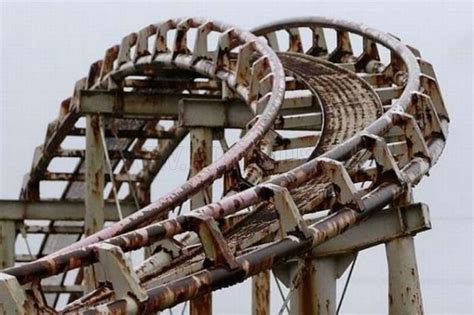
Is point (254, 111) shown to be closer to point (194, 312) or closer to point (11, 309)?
point (194, 312)

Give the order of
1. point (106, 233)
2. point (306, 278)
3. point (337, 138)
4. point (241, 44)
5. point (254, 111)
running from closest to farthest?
point (106, 233)
point (306, 278)
point (337, 138)
point (254, 111)
point (241, 44)

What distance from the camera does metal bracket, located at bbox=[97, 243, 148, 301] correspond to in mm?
7168

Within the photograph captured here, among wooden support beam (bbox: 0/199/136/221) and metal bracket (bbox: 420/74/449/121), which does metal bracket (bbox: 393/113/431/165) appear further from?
wooden support beam (bbox: 0/199/136/221)

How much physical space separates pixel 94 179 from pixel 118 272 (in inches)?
333

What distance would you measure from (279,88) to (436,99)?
1238 millimetres

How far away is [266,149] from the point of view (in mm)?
12430

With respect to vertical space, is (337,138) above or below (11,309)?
above

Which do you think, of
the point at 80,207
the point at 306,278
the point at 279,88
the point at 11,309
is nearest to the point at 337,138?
the point at 279,88

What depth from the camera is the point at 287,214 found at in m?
8.63

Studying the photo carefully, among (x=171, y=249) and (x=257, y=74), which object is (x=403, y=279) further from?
(x=257, y=74)

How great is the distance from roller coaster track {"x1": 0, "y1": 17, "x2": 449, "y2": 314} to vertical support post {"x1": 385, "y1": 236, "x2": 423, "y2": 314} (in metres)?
0.36

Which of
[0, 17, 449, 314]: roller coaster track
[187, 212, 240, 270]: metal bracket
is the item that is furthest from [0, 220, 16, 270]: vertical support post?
[187, 212, 240, 270]: metal bracket

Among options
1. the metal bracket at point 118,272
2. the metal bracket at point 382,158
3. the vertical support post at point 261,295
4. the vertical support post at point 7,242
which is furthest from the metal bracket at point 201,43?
the metal bracket at point 118,272

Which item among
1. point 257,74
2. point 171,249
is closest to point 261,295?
point 257,74
